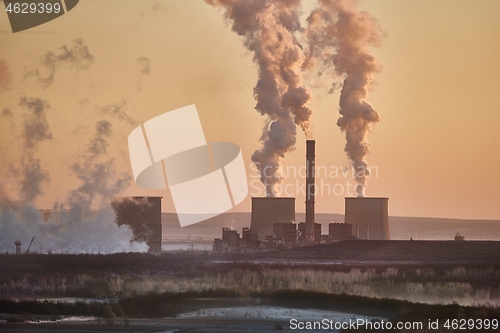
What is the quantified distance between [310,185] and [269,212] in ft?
20.4

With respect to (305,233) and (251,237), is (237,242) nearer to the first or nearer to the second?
(251,237)

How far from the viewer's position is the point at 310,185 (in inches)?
4419

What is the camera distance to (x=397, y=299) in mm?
49219

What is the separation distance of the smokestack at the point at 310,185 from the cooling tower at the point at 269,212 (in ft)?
11.0

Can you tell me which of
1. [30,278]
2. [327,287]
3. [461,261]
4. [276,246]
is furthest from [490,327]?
[276,246]

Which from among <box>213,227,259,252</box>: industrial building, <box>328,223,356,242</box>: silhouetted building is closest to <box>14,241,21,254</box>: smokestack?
<box>213,227,259,252</box>: industrial building

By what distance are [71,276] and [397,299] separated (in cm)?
2197

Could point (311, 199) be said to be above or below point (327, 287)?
above

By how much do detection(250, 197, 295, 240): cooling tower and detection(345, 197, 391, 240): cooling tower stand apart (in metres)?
5.75

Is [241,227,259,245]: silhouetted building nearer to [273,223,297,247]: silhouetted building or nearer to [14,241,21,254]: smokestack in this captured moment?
[273,223,297,247]: silhouetted building

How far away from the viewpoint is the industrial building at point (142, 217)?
111375mm

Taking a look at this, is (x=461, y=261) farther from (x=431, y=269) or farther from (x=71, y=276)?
(x=71, y=276)

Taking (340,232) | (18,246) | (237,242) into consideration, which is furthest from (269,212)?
(18,246)

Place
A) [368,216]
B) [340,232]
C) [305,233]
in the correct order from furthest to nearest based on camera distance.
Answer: [305,233] → [340,232] → [368,216]
